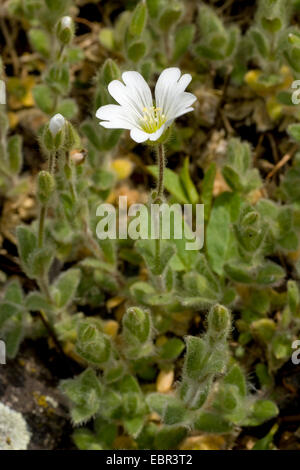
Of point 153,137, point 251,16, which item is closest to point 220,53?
point 251,16

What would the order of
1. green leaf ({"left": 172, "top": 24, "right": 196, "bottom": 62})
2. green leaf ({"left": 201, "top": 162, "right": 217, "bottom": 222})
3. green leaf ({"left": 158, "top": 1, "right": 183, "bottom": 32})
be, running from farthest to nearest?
green leaf ({"left": 172, "top": 24, "right": 196, "bottom": 62}), green leaf ({"left": 158, "top": 1, "right": 183, "bottom": 32}), green leaf ({"left": 201, "top": 162, "right": 217, "bottom": 222})

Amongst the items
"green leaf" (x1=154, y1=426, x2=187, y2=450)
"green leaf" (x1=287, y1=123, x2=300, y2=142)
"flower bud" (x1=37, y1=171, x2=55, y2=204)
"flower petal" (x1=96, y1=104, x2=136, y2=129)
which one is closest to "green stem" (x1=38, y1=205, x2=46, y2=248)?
"flower bud" (x1=37, y1=171, x2=55, y2=204)

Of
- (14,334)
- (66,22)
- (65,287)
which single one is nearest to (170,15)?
(66,22)

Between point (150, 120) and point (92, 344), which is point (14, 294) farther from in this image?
point (150, 120)

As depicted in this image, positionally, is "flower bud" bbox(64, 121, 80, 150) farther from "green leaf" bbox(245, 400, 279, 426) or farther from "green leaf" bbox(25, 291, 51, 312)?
"green leaf" bbox(245, 400, 279, 426)

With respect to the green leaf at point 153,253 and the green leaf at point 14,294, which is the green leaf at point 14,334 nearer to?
the green leaf at point 14,294
